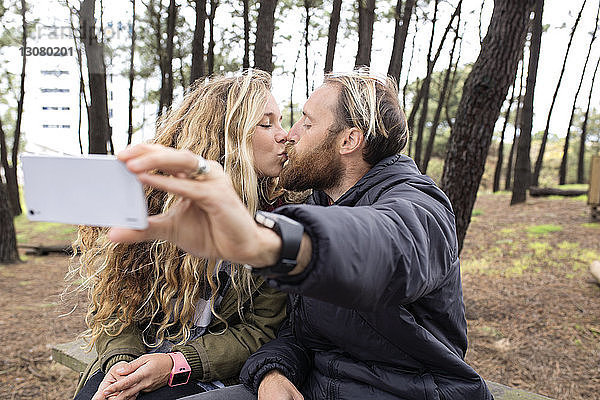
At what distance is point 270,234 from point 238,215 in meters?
0.09

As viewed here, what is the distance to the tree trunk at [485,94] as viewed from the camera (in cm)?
440

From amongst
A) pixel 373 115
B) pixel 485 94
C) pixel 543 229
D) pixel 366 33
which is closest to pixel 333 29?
pixel 366 33

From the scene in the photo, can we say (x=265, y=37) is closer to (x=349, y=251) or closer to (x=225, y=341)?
(x=225, y=341)

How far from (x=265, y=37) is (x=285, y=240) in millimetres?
4750

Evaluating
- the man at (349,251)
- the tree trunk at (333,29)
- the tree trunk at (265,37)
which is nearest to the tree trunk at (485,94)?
the tree trunk at (265,37)

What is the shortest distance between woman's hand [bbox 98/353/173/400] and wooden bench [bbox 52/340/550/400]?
1.12m

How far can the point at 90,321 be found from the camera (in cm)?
247

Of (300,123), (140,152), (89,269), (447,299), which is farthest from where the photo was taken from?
(89,269)

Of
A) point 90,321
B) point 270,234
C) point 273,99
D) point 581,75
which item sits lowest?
point 90,321

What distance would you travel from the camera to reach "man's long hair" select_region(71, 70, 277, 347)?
7.44 feet

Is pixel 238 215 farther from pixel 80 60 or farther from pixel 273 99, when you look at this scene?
pixel 80 60

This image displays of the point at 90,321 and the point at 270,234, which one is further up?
the point at 270,234

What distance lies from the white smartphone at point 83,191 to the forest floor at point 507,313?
5.31ft

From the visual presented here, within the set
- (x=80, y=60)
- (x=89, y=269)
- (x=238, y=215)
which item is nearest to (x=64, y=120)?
(x=89, y=269)
